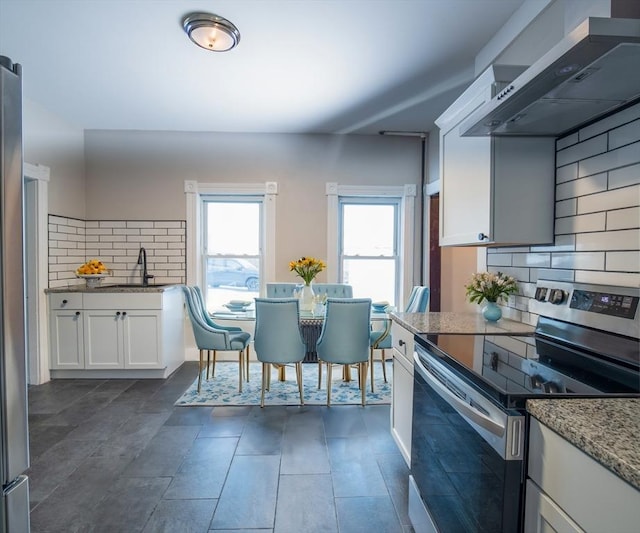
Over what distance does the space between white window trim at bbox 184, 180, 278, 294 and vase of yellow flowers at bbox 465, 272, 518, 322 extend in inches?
104

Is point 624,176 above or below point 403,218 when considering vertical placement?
below

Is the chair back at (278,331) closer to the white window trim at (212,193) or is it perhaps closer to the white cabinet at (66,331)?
the white window trim at (212,193)

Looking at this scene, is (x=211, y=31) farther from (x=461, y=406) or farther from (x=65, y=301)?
(x=65, y=301)

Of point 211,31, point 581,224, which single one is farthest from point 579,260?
point 211,31

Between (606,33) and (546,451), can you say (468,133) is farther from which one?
(546,451)

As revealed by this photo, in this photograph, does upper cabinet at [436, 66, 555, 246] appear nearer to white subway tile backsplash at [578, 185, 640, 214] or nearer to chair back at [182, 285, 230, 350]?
white subway tile backsplash at [578, 185, 640, 214]

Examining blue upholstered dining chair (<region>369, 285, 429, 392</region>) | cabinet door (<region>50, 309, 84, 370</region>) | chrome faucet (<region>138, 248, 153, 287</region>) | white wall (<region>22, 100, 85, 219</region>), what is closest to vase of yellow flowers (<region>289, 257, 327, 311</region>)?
blue upholstered dining chair (<region>369, 285, 429, 392</region>)

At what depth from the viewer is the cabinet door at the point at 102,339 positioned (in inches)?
139

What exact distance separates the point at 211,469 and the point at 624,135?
8.33 feet

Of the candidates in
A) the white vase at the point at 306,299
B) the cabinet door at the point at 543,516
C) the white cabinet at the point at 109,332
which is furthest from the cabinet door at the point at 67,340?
the cabinet door at the point at 543,516

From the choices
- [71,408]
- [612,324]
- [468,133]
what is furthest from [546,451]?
[71,408]

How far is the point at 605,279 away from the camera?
139 cm

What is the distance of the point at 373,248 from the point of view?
4375 millimetres

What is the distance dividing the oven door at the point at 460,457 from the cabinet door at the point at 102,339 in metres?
3.09
